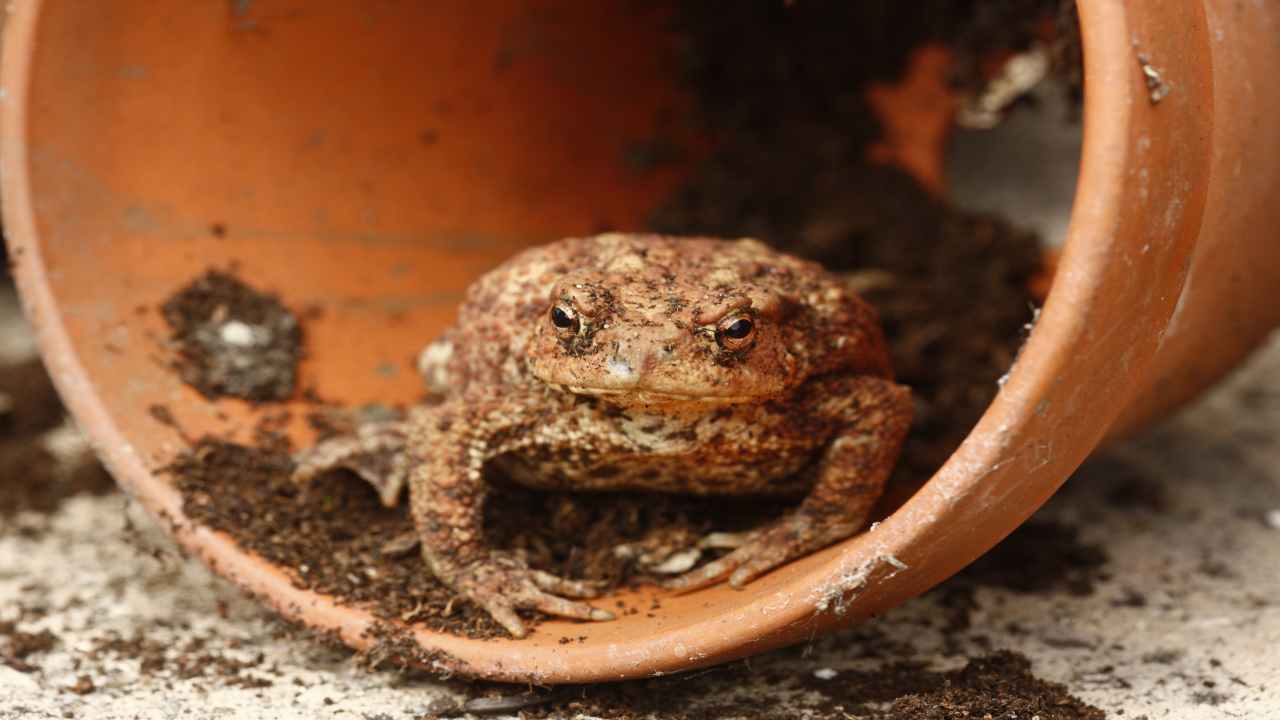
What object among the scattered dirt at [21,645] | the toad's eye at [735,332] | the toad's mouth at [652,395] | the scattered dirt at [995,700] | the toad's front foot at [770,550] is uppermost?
the toad's eye at [735,332]

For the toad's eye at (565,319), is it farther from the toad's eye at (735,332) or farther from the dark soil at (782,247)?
the dark soil at (782,247)

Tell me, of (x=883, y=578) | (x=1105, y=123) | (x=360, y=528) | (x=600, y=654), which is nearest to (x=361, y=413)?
(x=360, y=528)

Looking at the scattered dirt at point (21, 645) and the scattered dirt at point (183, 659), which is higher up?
the scattered dirt at point (183, 659)

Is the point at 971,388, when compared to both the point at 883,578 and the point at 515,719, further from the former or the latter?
the point at 515,719

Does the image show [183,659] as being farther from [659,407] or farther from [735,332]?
[735,332]

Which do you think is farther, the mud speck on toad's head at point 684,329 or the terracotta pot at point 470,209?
the mud speck on toad's head at point 684,329

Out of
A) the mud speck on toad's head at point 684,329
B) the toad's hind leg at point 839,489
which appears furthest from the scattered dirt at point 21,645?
the toad's hind leg at point 839,489

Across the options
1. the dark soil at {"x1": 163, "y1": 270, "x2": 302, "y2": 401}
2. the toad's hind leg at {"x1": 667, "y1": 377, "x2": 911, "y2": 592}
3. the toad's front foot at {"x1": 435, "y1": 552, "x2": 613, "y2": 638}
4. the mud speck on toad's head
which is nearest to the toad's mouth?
the mud speck on toad's head
